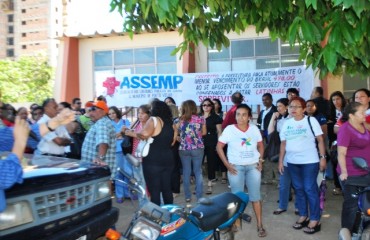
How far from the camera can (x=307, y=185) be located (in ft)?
17.1

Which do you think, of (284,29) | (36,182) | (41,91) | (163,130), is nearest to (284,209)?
(163,130)

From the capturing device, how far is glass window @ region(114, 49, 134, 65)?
14.4 metres

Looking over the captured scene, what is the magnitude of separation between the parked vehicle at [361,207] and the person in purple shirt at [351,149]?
7 cm

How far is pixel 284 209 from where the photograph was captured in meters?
6.14

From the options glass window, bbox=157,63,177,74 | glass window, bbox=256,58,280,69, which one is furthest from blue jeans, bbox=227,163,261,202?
glass window, bbox=157,63,177,74

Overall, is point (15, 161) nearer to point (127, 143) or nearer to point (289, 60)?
point (127, 143)

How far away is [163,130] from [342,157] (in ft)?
7.30

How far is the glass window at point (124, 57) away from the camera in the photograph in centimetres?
1442

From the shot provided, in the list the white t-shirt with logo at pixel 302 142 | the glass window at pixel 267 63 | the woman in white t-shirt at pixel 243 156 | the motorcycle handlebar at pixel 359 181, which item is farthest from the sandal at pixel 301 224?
the glass window at pixel 267 63

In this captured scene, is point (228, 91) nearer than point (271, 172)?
No

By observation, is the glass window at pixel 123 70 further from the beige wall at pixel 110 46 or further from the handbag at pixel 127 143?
the handbag at pixel 127 143

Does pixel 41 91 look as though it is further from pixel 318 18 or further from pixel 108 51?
pixel 318 18

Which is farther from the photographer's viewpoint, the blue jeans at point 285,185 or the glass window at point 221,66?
the glass window at point 221,66

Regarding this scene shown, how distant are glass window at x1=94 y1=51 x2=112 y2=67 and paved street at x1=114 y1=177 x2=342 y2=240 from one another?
843 cm
